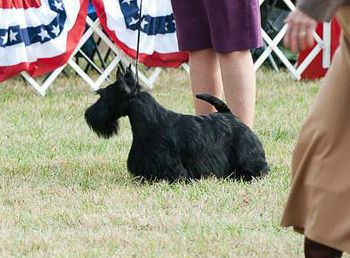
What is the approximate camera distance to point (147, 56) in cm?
815

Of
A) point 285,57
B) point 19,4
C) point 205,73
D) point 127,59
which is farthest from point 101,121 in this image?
point 285,57

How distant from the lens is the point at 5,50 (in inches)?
304

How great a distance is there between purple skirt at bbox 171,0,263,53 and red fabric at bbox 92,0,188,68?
123 inches

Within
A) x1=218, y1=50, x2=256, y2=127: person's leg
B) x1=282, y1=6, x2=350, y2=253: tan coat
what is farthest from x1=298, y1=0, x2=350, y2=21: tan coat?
x1=218, y1=50, x2=256, y2=127: person's leg

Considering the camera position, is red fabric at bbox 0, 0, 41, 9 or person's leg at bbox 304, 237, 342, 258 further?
red fabric at bbox 0, 0, 41, 9

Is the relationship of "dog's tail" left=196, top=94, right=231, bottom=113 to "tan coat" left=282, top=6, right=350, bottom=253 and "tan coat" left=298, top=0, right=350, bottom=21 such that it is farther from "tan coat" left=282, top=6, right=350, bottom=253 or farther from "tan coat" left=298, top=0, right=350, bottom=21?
"tan coat" left=298, top=0, right=350, bottom=21

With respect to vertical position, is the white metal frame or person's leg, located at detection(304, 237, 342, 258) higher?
person's leg, located at detection(304, 237, 342, 258)

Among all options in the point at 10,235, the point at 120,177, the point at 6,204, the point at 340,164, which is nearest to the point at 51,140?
the point at 120,177

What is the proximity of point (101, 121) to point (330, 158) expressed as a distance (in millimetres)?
1920

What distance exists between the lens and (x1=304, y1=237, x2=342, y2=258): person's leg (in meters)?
3.09

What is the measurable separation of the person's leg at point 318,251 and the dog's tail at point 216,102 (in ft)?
5.58

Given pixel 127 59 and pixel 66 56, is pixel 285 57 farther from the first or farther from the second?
pixel 66 56

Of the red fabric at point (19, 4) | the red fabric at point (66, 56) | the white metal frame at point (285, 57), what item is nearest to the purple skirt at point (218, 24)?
the red fabric at point (19, 4)

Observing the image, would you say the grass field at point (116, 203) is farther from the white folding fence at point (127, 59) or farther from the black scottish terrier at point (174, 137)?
the white folding fence at point (127, 59)
